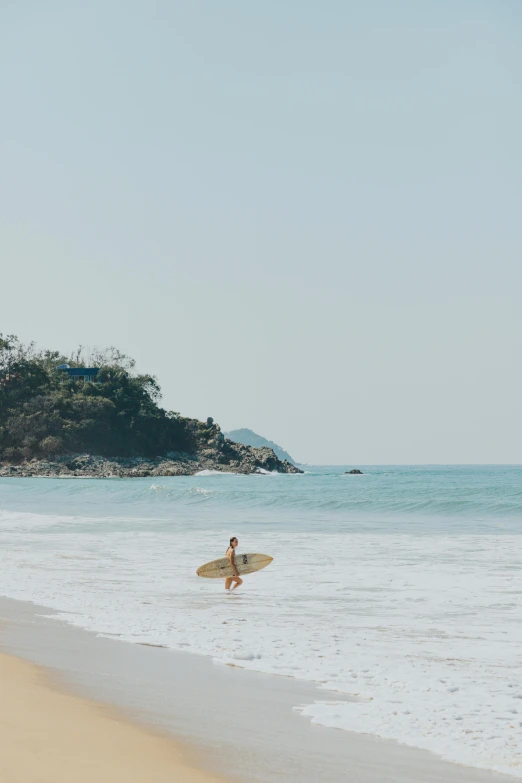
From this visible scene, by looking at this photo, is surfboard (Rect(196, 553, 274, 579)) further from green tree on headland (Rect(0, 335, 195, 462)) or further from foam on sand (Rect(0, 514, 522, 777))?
green tree on headland (Rect(0, 335, 195, 462))

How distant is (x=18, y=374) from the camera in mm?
108688

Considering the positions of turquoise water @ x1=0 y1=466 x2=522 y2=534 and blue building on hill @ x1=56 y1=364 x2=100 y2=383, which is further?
blue building on hill @ x1=56 y1=364 x2=100 y2=383

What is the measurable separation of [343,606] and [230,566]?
2.97m

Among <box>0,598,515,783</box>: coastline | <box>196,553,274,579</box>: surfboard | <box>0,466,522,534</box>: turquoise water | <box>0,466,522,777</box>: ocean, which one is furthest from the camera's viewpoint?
<box>0,466,522,534</box>: turquoise water

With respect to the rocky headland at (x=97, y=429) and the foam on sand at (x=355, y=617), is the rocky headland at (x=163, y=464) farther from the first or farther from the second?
the foam on sand at (x=355, y=617)

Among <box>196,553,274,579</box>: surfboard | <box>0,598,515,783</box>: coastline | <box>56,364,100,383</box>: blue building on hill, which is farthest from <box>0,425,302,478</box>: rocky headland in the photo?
A: <box>0,598,515,783</box>: coastline

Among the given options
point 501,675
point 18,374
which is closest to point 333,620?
point 501,675

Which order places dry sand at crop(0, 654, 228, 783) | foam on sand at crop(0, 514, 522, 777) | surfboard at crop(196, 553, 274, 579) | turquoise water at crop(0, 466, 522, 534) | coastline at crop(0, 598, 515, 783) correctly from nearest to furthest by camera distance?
dry sand at crop(0, 654, 228, 783), coastline at crop(0, 598, 515, 783), foam on sand at crop(0, 514, 522, 777), surfboard at crop(196, 553, 274, 579), turquoise water at crop(0, 466, 522, 534)

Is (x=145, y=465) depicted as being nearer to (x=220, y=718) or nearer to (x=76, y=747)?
(x=220, y=718)

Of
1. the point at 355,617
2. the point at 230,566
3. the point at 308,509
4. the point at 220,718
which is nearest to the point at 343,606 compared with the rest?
the point at 355,617

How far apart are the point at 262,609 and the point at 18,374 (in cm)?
10318

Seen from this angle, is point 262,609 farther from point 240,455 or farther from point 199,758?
point 240,455

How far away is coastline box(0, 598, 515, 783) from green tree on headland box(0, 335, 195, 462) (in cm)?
9750

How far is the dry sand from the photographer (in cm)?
443
